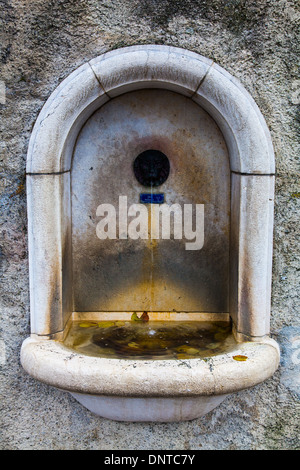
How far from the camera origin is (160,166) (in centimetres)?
317

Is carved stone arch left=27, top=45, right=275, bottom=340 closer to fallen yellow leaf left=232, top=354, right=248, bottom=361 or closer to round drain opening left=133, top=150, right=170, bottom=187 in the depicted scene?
fallen yellow leaf left=232, top=354, right=248, bottom=361

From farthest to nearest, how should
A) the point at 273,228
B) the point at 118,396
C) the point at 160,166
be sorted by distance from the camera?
the point at 160,166, the point at 273,228, the point at 118,396

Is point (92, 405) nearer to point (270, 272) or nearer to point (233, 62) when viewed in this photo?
point (270, 272)

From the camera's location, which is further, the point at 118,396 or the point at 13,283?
the point at 13,283

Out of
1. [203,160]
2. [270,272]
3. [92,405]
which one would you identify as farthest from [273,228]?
[92,405]

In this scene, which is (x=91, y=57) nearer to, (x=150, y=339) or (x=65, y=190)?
(x=65, y=190)

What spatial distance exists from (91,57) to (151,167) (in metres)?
0.75

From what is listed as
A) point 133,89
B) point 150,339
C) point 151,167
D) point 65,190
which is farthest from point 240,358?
point 133,89

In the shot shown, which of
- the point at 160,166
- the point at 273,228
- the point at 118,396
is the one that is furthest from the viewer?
the point at 160,166

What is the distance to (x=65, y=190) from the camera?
3039mm

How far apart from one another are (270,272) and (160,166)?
0.93 meters

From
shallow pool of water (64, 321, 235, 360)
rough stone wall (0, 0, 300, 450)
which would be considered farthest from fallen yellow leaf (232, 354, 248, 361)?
rough stone wall (0, 0, 300, 450)

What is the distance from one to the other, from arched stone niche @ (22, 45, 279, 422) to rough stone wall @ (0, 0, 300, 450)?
0.08 meters

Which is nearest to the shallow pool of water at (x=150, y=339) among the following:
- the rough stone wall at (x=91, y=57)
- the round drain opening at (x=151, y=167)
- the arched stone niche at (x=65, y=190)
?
the arched stone niche at (x=65, y=190)
